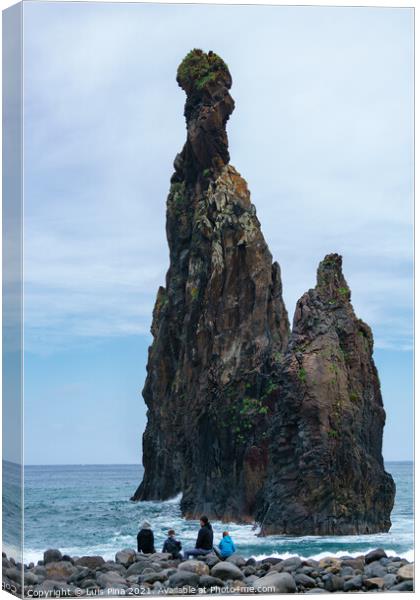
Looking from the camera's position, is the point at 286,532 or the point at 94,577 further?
the point at 286,532

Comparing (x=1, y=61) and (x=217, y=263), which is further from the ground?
(x=1, y=61)

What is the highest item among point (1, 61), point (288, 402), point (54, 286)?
point (1, 61)

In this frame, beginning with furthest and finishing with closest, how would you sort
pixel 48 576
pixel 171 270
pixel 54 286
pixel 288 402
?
pixel 171 270 → pixel 288 402 → pixel 54 286 → pixel 48 576

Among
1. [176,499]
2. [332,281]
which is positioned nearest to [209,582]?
[332,281]

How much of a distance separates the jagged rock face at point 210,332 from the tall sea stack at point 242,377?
0.14 feet

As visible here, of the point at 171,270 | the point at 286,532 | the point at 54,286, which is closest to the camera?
the point at 54,286

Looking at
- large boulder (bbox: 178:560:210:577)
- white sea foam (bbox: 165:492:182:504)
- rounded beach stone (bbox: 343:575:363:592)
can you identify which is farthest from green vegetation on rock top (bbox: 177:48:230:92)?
rounded beach stone (bbox: 343:575:363:592)

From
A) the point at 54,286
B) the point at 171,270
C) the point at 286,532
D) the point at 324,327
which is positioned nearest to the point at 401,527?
the point at 286,532

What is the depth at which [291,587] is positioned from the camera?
27.1m

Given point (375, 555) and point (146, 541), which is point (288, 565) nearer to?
point (375, 555)

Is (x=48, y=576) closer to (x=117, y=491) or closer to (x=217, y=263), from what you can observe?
(x=117, y=491)

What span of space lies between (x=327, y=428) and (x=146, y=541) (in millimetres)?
6006

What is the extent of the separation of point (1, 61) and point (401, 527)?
454 inches

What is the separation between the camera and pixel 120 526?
96.0 feet
